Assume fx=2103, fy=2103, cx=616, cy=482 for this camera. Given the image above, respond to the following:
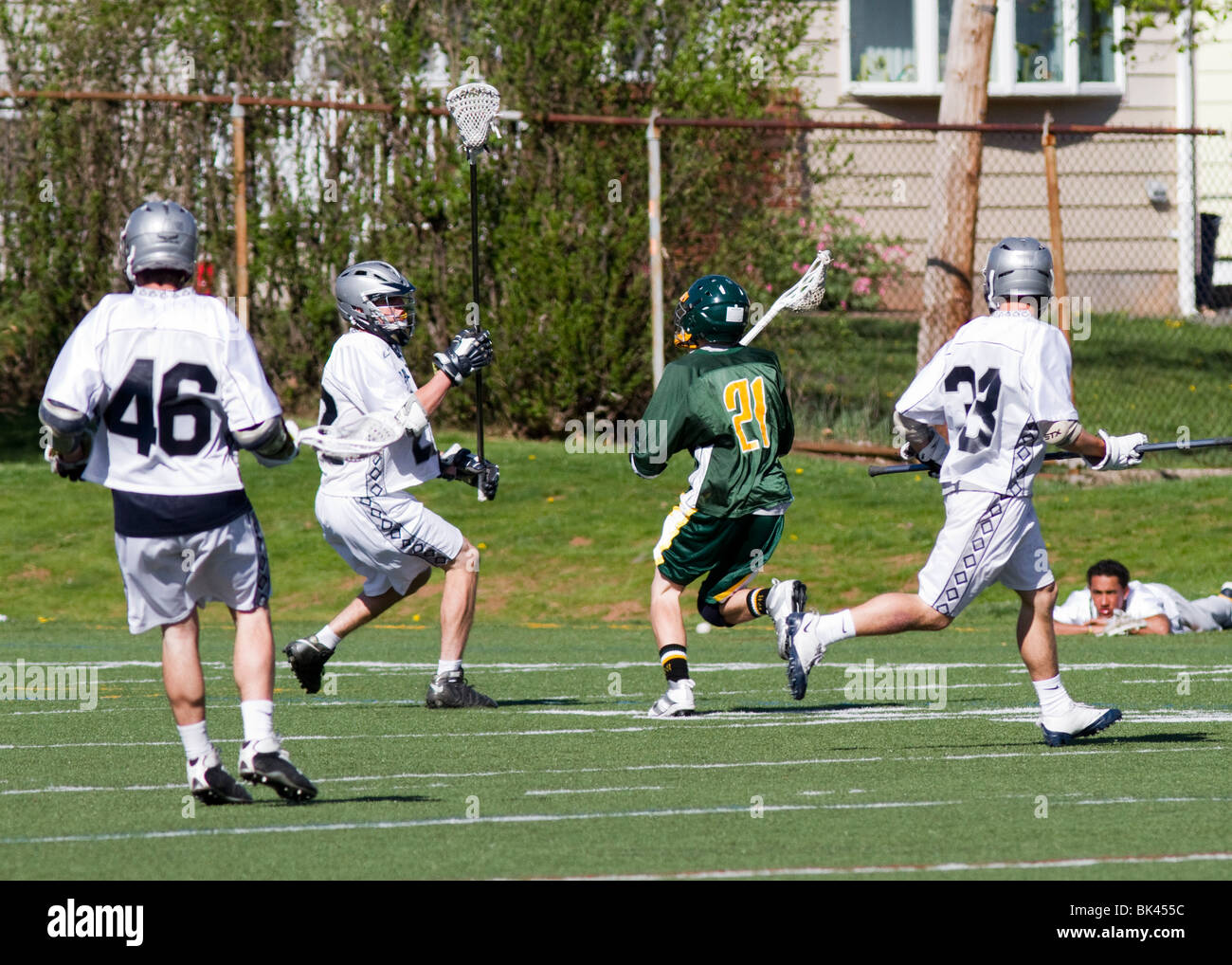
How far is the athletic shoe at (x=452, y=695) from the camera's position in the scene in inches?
377

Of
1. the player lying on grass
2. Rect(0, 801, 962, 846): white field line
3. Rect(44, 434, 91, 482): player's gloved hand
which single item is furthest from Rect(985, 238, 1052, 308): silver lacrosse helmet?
the player lying on grass

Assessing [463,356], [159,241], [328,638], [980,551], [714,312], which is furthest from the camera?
[328,638]

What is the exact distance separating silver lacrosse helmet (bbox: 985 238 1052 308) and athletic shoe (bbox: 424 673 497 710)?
307 centimetres

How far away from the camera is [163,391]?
21.0ft

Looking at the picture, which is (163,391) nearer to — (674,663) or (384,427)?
(384,427)

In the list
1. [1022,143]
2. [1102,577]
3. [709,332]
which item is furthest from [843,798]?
[1022,143]

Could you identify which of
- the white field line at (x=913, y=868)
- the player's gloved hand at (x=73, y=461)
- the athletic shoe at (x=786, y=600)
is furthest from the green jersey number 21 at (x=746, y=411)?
the white field line at (x=913, y=868)

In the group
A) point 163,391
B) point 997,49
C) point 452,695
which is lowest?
point 452,695

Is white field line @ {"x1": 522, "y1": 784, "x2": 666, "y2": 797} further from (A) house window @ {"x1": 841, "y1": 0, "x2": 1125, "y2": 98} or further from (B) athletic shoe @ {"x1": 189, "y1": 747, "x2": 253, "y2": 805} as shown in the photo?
(A) house window @ {"x1": 841, "y1": 0, "x2": 1125, "y2": 98}

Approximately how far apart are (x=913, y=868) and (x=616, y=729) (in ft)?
11.3

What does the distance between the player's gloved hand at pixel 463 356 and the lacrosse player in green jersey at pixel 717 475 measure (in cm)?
76

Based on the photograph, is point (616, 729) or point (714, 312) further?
point (714, 312)

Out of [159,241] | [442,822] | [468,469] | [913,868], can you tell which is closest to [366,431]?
[468,469]

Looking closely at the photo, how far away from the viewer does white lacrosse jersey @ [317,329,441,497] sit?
30.7 feet
